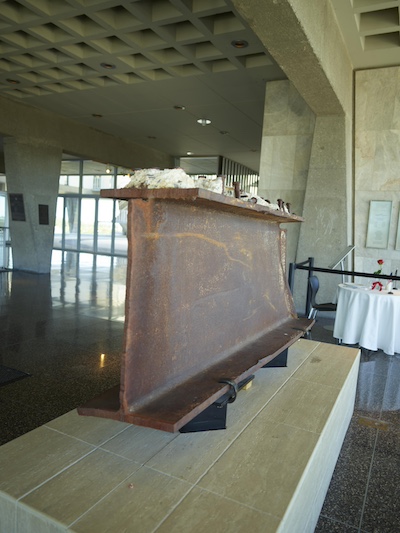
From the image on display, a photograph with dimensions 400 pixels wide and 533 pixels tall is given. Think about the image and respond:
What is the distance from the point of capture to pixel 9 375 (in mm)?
3574

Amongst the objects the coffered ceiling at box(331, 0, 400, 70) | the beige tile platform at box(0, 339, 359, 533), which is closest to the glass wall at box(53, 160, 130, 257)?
the coffered ceiling at box(331, 0, 400, 70)

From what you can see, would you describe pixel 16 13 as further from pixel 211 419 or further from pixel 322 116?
pixel 211 419

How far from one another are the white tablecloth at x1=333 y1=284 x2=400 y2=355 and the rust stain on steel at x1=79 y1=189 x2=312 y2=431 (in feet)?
8.93

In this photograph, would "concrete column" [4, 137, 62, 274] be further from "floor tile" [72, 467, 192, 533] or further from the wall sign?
"floor tile" [72, 467, 192, 533]

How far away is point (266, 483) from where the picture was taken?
1600mm

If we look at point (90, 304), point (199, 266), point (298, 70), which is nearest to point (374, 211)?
point (298, 70)

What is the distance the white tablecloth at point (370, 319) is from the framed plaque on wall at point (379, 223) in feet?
5.89

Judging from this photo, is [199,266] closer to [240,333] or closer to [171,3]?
[240,333]

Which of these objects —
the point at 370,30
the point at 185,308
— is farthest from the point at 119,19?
the point at 185,308

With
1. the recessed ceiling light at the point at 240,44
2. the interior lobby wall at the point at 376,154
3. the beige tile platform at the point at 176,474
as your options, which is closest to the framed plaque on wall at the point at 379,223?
the interior lobby wall at the point at 376,154

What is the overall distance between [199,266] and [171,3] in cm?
450

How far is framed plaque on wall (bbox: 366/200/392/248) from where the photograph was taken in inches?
266

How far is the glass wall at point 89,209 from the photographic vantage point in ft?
52.6

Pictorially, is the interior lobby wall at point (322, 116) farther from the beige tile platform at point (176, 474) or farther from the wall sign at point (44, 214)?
the wall sign at point (44, 214)
